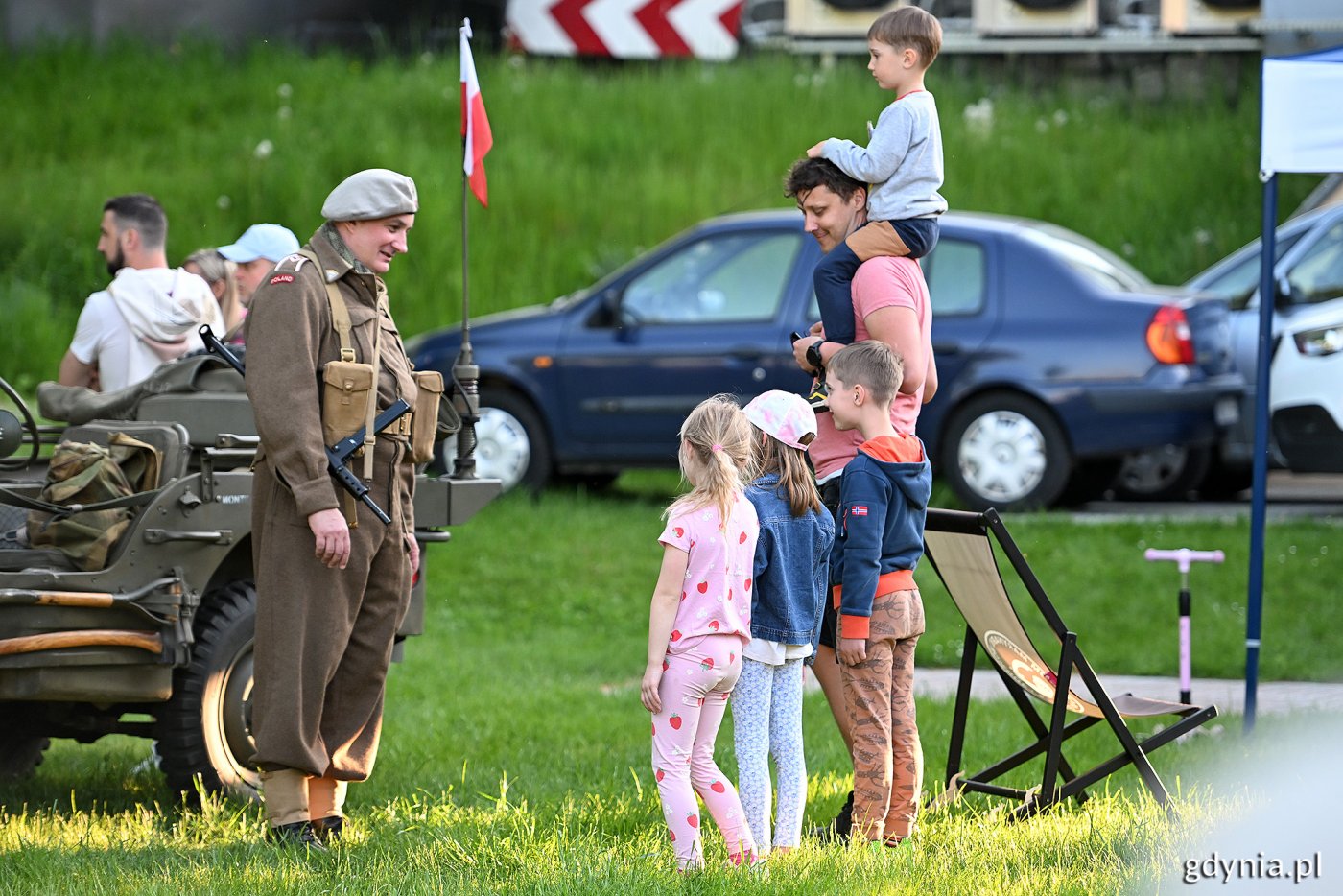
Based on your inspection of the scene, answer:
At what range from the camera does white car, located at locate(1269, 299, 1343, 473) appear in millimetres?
11227

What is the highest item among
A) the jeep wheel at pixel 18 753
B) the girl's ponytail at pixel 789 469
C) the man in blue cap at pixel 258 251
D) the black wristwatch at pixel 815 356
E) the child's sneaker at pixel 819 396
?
the man in blue cap at pixel 258 251

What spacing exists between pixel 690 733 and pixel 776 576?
1.60ft

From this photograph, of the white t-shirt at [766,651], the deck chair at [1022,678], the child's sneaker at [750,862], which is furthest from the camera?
the deck chair at [1022,678]

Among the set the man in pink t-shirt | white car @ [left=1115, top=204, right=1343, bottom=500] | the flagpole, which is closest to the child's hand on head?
the man in pink t-shirt

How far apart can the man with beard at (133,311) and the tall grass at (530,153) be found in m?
8.17

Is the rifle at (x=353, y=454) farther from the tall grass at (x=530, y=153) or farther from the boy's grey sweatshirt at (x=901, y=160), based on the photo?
the tall grass at (x=530, y=153)

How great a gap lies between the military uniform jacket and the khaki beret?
0.10 m

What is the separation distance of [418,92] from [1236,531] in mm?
10259

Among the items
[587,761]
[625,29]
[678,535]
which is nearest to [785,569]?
[678,535]

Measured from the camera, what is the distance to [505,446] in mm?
12617

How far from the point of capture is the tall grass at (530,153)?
1647 centimetres

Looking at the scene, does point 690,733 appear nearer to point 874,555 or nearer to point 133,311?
point 874,555

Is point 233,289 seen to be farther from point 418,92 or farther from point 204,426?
point 418,92

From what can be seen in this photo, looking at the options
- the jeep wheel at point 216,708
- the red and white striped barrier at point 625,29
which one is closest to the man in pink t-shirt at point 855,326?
the jeep wheel at point 216,708
